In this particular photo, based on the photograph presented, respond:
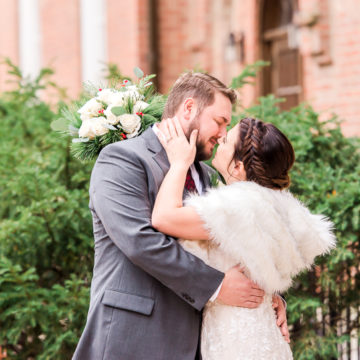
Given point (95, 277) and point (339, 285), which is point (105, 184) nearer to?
point (95, 277)

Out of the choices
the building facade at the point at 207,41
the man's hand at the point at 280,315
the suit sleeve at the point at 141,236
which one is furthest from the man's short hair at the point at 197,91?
the building facade at the point at 207,41

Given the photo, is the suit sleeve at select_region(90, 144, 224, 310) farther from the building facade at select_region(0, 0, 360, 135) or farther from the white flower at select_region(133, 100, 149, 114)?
the building facade at select_region(0, 0, 360, 135)

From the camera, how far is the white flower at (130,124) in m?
2.96

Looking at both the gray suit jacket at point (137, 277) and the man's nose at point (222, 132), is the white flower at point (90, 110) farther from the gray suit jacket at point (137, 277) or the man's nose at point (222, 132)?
the man's nose at point (222, 132)

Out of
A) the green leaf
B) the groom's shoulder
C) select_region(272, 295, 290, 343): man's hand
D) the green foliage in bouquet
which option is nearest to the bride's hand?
the groom's shoulder

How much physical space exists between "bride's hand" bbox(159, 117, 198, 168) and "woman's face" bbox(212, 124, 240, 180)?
0.40 ft

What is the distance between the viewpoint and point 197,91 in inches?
108

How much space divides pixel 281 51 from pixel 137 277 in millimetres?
7705

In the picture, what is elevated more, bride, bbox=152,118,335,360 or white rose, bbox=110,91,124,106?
white rose, bbox=110,91,124,106

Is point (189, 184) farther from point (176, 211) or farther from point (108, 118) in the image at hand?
point (108, 118)

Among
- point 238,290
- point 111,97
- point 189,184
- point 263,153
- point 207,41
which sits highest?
point 207,41

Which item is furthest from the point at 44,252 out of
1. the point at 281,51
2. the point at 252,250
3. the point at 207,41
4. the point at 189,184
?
the point at 207,41

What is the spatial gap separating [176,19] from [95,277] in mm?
9620

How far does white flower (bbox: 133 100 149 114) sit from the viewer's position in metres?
3.04
